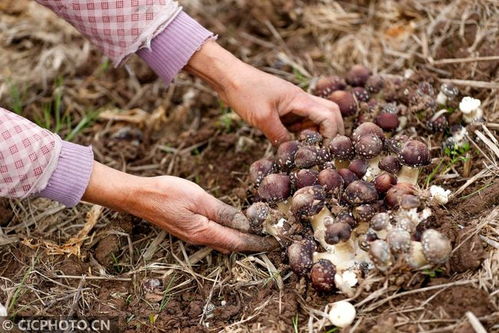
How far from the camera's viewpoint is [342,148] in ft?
10.0

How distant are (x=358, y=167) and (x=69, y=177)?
143cm

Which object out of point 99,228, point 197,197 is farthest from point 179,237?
point 99,228

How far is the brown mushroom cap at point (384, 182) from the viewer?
9.62 feet

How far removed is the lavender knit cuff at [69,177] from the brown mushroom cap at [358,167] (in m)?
1.31

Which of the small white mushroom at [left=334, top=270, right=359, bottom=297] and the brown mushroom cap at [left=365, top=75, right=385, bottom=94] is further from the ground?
the brown mushroom cap at [left=365, top=75, right=385, bottom=94]

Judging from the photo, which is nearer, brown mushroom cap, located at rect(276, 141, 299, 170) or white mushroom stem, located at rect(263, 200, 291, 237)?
white mushroom stem, located at rect(263, 200, 291, 237)

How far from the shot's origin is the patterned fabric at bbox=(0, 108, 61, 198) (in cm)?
274

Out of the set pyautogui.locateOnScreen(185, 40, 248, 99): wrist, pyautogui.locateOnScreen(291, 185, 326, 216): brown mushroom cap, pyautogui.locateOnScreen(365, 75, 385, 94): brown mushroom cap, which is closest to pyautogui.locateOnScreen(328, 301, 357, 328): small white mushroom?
pyautogui.locateOnScreen(291, 185, 326, 216): brown mushroom cap

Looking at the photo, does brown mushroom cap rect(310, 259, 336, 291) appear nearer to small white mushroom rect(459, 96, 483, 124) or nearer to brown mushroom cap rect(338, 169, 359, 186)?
brown mushroom cap rect(338, 169, 359, 186)

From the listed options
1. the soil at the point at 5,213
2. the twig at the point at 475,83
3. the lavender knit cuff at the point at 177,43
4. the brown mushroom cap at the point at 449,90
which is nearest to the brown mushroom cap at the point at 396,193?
the brown mushroom cap at the point at 449,90

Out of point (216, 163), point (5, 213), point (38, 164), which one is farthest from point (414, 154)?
point (5, 213)

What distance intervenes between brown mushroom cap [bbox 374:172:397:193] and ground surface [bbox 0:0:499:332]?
27 centimetres

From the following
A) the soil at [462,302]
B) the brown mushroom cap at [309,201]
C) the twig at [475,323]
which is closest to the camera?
the twig at [475,323]

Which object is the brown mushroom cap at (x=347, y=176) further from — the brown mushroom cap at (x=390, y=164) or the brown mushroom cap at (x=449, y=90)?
the brown mushroom cap at (x=449, y=90)
